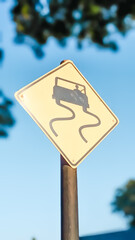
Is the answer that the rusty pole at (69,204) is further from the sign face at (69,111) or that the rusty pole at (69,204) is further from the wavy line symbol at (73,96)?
the wavy line symbol at (73,96)

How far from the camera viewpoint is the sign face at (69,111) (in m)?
1.66

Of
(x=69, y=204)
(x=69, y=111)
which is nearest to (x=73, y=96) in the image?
(x=69, y=111)

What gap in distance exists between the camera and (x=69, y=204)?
147 cm

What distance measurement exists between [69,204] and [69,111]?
0.59m

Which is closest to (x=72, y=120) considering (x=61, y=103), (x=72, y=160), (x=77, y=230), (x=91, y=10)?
(x=61, y=103)

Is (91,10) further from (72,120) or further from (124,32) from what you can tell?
(72,120)

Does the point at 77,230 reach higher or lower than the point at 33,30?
lower

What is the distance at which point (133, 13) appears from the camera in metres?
2.39

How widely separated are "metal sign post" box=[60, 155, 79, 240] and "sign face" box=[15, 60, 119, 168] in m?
0.06

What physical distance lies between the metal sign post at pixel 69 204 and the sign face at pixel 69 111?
0.21ft

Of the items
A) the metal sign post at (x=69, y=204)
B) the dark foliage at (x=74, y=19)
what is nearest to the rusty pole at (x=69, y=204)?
the metal sign post at (x=69, y=204)

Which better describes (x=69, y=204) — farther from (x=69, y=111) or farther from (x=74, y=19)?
(x=74, y=19)

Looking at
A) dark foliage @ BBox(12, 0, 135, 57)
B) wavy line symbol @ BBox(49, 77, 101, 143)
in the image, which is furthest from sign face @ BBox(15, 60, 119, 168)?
dark foliage @ BBox(12, 0, 135, 57)

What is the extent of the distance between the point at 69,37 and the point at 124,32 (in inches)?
20.8
